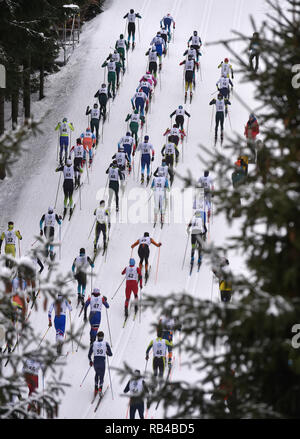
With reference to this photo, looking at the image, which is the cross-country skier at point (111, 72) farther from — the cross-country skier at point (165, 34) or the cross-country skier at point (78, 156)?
the cross-country skier at point (78, 156)

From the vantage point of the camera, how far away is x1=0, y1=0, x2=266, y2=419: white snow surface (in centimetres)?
1823

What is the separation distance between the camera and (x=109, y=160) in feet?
90.1

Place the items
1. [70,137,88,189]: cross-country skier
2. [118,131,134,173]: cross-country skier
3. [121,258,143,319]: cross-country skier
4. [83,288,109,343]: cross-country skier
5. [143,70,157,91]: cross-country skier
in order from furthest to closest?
[143,70,157,91]: cross-country skier, [118,131,134,173]: cross-country skier, [70,137,88,189]: cross-country skier, [121,258,143,319]: cross-country skier, [83,288,109,343]: cross-country skier

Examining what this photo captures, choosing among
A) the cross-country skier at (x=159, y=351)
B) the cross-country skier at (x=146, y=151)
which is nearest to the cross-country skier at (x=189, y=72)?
the cross-country skier at (x=146, y=151)

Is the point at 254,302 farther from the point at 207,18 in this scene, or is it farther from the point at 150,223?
the point at 207,18

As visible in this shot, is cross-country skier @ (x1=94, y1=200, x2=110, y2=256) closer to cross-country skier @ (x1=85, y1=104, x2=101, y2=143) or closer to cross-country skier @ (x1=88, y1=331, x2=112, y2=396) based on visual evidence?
cross-country skier @ (x1=88, y1=331, x2=112, y2=396)

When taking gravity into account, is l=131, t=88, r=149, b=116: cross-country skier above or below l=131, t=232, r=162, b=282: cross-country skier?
above

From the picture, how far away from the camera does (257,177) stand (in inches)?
279

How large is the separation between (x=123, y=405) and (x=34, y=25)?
14942 mm

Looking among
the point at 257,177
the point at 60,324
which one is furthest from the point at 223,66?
the point at 257,177

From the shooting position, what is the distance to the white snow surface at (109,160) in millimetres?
18234

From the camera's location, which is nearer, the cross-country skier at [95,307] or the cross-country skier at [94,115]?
the cross-country skier at [95,307]

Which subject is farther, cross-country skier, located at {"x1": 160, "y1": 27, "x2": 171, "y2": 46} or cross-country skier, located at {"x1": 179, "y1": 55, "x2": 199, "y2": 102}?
cross-country skier, located at {"x1": 160, "y1": 27, "x2": 171, "y2": 46}

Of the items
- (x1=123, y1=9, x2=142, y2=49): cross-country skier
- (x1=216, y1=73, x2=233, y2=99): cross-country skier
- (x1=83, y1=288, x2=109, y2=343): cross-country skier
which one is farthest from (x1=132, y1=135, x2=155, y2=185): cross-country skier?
(x1=123, y1=9, x2=142, y2=49): cross-country skier
